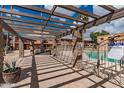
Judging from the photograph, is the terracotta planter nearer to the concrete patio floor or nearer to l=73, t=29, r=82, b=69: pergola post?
the concrete patio floor

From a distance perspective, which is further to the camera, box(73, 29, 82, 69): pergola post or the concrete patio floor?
box(73, 29, 82, 69): pergola post

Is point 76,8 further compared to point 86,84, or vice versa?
point 86,84

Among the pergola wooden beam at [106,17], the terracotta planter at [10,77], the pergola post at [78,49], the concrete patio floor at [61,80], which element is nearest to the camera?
the pergola wooden beam at [106,17]

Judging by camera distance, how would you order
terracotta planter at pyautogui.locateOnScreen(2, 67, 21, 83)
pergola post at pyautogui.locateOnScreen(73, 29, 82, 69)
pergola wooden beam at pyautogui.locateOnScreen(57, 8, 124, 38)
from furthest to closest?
pergola post at pyautogui.locateOnScreen(73, 29, 82, 69)
terracotta planter at pyautogui.locateOnScreen(2, 67, 21, 83)
pergola wooden beam at pyautogui.locateOnScreen(57, 8, 124, 38)

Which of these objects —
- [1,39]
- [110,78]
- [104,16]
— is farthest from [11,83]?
[104,16]

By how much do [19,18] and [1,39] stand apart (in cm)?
149

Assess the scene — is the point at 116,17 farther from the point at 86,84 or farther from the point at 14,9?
the point at 14,9

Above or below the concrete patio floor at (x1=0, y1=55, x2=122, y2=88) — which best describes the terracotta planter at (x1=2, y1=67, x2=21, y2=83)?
above

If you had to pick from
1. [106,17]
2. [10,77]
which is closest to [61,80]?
[10,77]

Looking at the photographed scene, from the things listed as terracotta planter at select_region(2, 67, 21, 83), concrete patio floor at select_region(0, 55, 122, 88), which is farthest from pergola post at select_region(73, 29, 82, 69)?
terracotta planter at select_region(2, 67, 21, 83)

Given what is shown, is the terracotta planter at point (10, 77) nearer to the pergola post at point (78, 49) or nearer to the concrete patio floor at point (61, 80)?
the concrete patio floor at point (61, 80)

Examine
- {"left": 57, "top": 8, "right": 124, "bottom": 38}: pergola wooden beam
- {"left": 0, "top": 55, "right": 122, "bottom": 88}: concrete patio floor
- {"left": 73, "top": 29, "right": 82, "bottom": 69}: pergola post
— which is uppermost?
{"left": 57, "top": 8, "right": 124, "bottom": 38}: pergola wooden beam

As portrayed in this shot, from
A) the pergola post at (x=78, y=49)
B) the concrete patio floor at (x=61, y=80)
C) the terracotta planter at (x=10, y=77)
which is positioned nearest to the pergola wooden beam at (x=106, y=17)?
the pergola post at (x=78, y=49)
